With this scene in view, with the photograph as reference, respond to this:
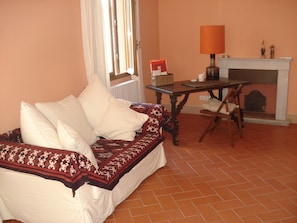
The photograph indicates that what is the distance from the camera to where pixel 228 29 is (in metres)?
5.21

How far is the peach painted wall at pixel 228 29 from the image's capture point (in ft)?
16.0

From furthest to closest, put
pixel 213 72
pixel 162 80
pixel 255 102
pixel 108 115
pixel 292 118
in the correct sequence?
pixel 255 102, pixel 292 118, pixel 213 72, pixel 162 80, pixel 108 115

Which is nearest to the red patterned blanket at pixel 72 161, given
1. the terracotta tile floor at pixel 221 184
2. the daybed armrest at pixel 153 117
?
the daybed armrest at pixel 153 117

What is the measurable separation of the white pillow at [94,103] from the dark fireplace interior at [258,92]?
2.65m

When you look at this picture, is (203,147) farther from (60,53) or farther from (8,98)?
(8,98)

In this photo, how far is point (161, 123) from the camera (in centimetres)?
355

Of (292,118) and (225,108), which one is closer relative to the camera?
(225,108)

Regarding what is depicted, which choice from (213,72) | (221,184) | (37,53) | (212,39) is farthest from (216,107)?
(37,53)

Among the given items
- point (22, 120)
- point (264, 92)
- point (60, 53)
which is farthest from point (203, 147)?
point (22, 120)

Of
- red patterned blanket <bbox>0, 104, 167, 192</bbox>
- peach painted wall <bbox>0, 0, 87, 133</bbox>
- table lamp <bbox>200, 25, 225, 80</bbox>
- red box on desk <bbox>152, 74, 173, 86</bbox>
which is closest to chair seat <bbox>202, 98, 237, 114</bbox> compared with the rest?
red box on desk <bbox>152, 74, 173, 86</bbox>

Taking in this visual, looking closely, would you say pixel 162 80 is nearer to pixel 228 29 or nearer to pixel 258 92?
pixel 228 29

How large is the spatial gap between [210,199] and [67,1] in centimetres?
259

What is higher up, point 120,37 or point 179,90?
point 120,37

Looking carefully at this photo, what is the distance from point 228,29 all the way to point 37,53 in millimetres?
3173
